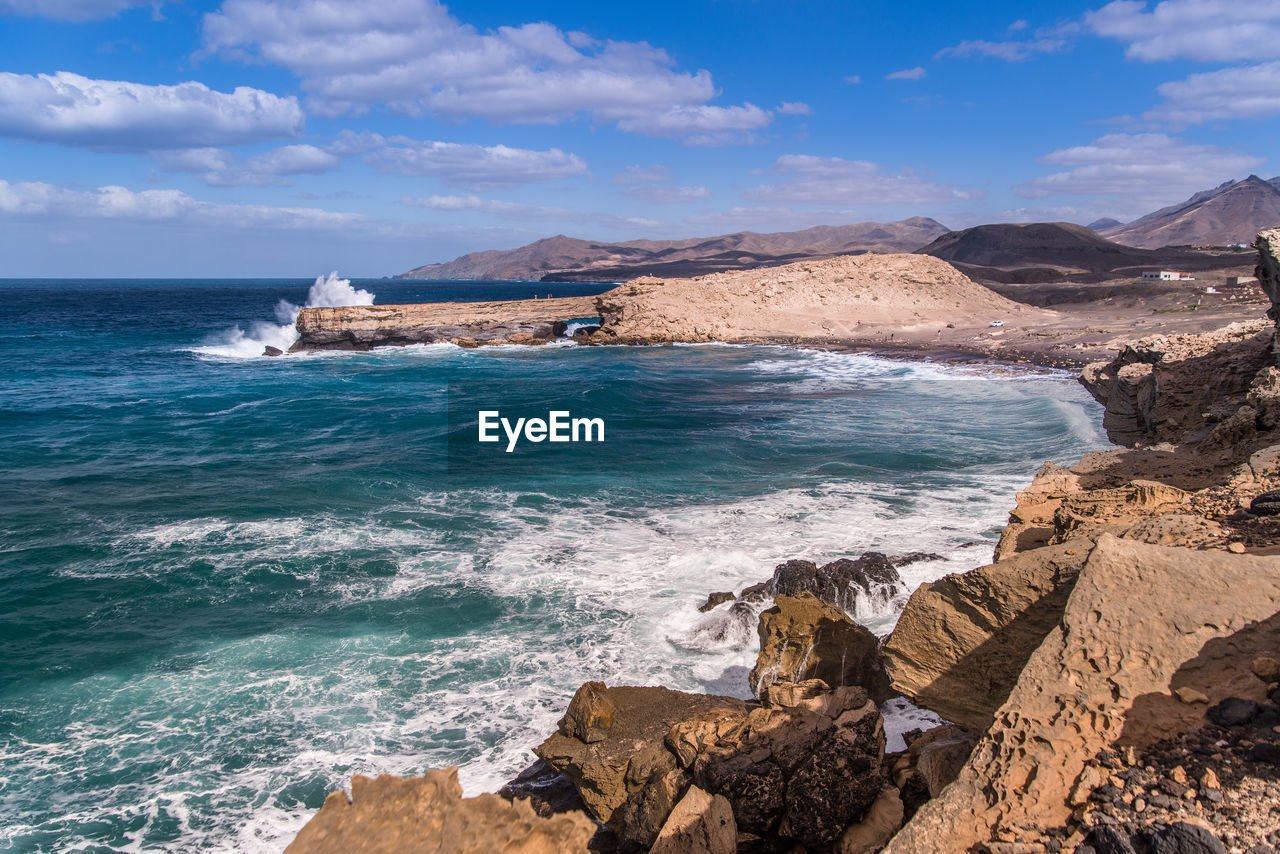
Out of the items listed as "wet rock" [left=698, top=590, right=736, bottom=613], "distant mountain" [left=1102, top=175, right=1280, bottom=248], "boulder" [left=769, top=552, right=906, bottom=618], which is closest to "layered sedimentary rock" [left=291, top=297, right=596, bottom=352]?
"wet rock" [left=698, top=590, right=736, bottom=613]

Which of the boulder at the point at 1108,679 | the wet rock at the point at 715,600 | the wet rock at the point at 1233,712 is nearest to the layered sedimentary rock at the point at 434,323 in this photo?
the wet rock at the point at 715,600

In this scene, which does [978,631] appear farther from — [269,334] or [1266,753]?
[269,334]

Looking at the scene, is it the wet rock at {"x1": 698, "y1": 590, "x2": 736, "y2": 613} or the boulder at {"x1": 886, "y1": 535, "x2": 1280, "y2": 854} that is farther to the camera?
the wet rock at {"x1": 698, "y1": 590, "x2": 736, "y2": 613}

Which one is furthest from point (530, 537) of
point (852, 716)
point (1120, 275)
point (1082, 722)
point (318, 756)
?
point (1120, 275)

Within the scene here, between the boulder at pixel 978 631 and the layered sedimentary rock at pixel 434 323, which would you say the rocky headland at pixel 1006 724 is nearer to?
the boulder at pixel 978 631

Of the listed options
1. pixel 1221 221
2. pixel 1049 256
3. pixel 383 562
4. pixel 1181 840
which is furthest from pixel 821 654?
pixel 1221 221

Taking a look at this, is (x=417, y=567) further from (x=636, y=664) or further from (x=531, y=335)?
(x=531, y=335)

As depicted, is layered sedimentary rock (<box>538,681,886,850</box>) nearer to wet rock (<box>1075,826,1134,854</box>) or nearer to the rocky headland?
the rocky headland
